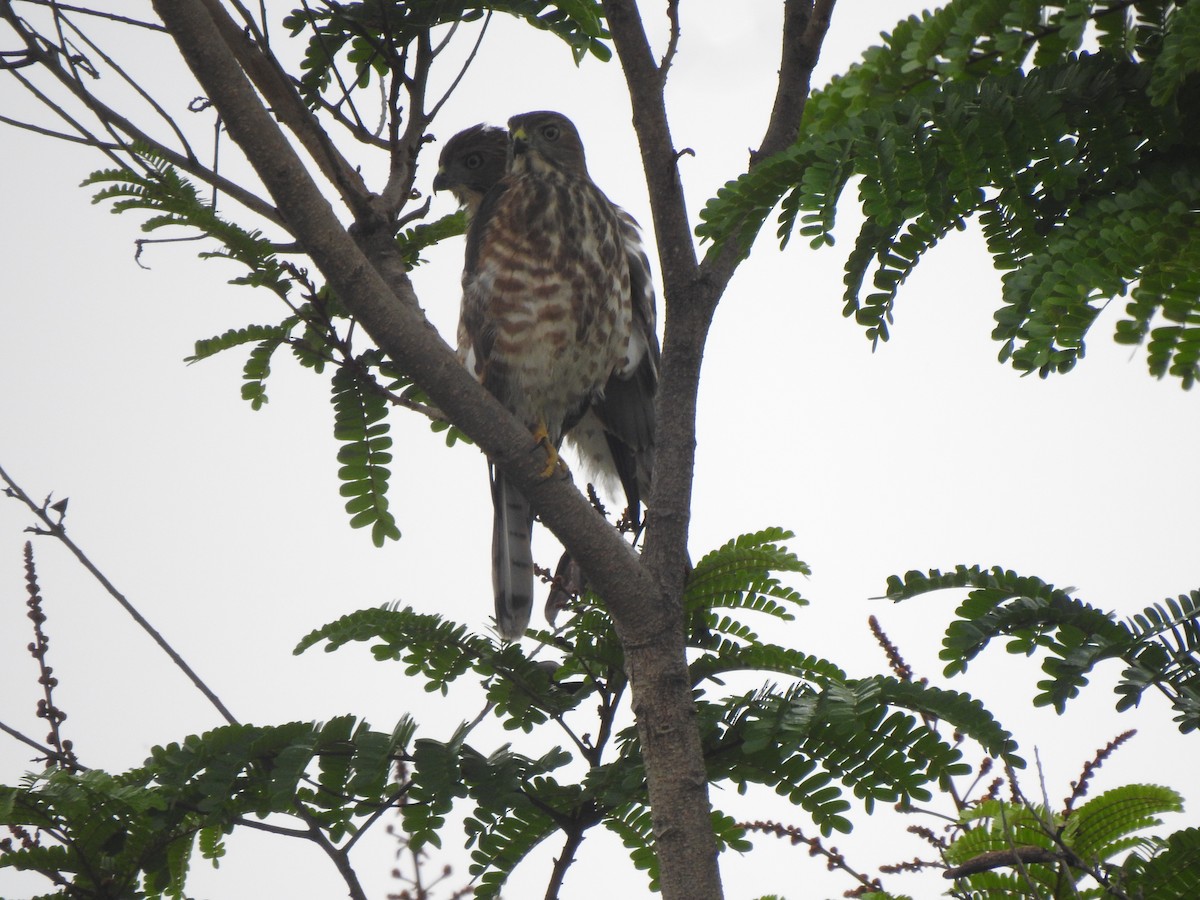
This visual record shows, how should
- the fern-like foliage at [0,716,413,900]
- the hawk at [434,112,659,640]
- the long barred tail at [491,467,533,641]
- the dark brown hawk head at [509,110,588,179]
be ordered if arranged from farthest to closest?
1. the dark brown hawk head at [509,110,588,179]
2. the hawk at [434,112,659,640]
3. the long barred tail at [491,467,533,641]
4. the fern-like foliage at [0,716,413,900]

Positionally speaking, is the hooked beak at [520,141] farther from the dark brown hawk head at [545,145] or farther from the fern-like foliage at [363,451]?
the fern-like foliage at [363,451]

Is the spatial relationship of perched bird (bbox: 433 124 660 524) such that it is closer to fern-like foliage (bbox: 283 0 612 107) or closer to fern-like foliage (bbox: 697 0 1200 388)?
fern-like foliage (bbox: 283 0 612 107)

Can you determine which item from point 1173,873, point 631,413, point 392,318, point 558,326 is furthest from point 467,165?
point 1173,873

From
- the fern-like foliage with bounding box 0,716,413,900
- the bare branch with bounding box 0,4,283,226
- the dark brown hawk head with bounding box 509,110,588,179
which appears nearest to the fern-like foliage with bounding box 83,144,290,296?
the bare branch with bounding box 0,4,283,226

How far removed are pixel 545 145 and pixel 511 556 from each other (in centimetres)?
187

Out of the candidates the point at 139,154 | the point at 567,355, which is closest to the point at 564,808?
the point at 139,154

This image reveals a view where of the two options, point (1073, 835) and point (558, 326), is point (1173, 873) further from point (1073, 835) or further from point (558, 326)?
point (558, 326)

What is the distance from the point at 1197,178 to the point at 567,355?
286cm

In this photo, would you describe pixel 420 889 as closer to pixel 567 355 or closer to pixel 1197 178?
pixel 1197 178

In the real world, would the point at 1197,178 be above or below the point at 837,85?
below

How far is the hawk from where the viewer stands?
4195mm

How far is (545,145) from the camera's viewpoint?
4879mm

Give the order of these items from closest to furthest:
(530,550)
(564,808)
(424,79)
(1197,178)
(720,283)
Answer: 1. (1197,178)
2. (564,808)
3. (720,283)
4. (424,79)
5. (530,550)

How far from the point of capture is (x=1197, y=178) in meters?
1.46
